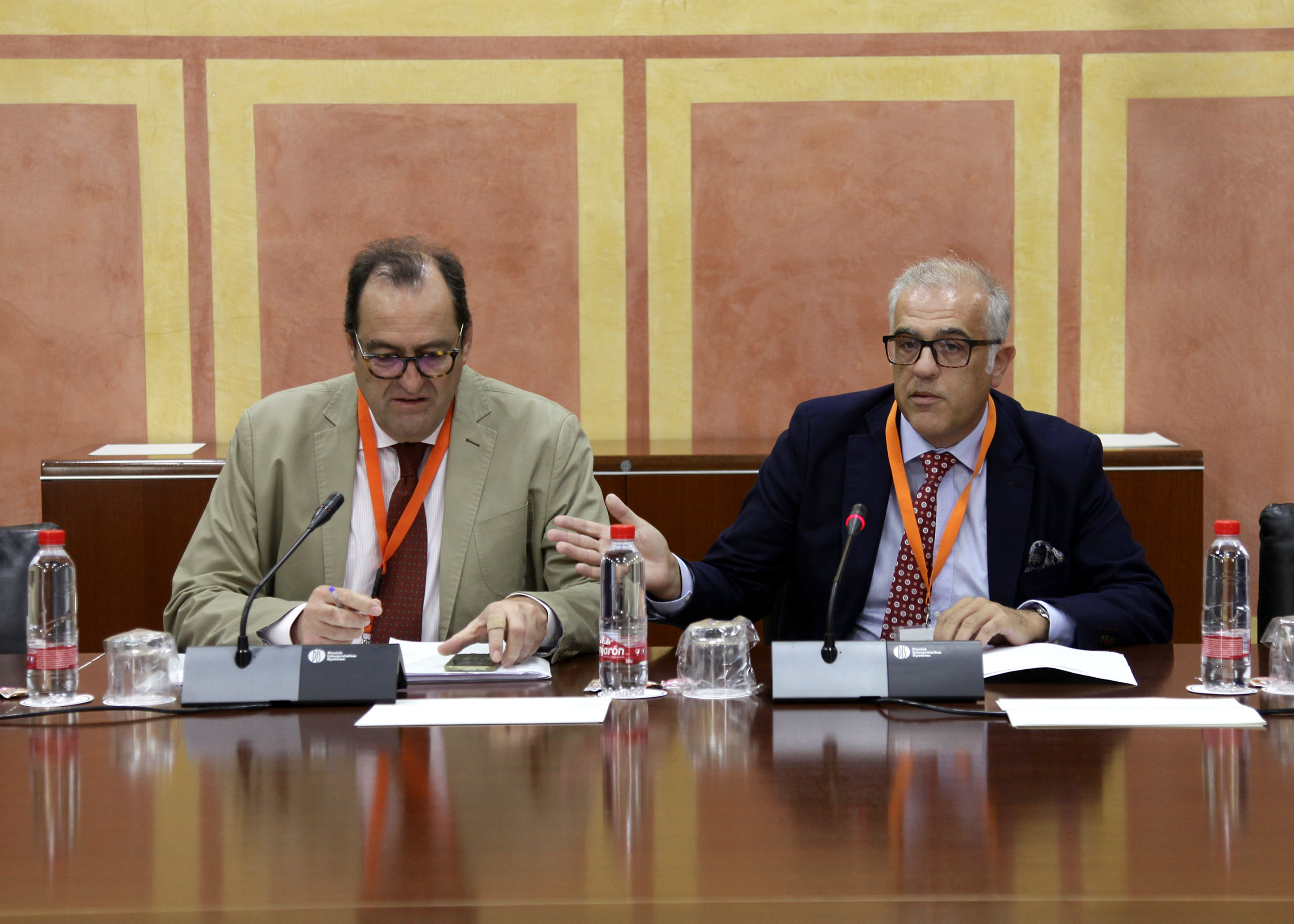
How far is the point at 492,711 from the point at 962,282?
1.42m

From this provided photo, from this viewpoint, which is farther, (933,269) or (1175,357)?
(1175,357)

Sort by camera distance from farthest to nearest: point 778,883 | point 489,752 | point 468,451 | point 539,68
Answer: point 539,68 < point 468,451 < point 489,752 < point 778,883

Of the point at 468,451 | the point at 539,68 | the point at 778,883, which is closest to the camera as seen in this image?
the point at 778,883

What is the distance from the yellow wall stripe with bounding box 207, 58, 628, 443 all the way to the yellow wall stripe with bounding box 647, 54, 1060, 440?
15cm

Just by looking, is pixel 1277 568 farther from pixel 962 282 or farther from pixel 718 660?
pixel 718 660

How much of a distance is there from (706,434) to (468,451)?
2.13 metres

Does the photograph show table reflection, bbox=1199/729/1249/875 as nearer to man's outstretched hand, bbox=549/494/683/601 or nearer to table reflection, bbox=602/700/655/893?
table reflection, bbox=602/700/655/893

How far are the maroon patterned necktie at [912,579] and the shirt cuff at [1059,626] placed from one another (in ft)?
0.82

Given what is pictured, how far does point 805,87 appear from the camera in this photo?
15.4 ft

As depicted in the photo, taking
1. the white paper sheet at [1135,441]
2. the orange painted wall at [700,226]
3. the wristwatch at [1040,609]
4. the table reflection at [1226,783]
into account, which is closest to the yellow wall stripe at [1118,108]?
the orange painted wall at [700,226]

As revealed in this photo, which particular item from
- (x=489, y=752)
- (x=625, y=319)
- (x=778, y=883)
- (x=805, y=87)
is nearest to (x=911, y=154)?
(x=805, y=87)

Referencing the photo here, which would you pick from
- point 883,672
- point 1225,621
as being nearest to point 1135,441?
point 1225,621

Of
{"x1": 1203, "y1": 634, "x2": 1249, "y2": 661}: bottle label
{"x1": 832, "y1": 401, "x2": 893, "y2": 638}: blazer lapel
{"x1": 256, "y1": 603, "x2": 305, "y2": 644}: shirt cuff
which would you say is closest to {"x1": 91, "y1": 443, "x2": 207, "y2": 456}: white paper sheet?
{"x1": 256, "y1": 603, "x2": 305, "y2": 644}: shirt cuff

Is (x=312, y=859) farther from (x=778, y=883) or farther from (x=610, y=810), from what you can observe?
(x=778, y=883)
